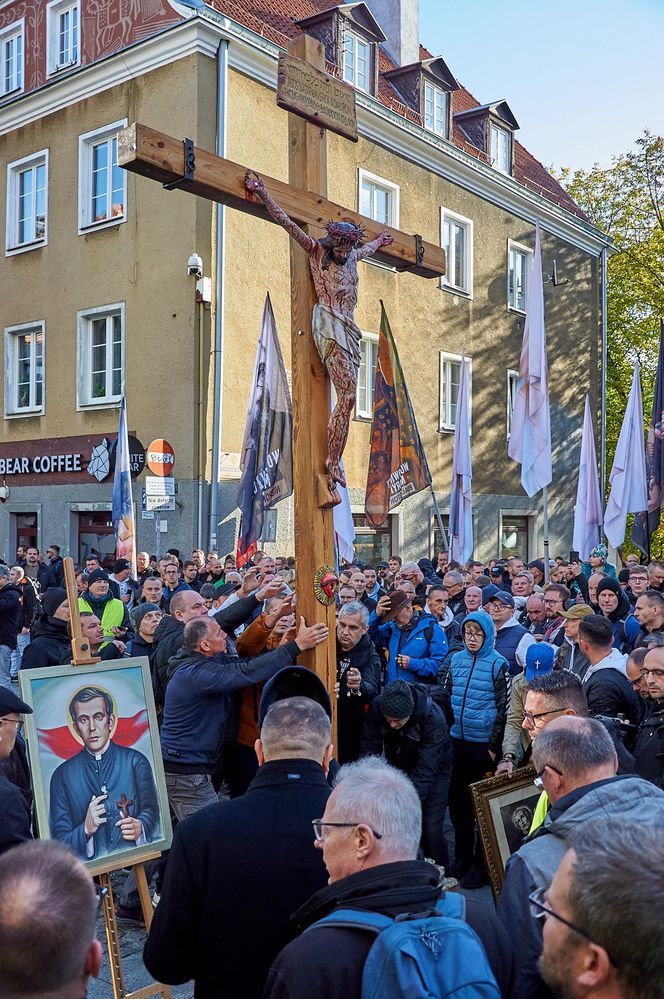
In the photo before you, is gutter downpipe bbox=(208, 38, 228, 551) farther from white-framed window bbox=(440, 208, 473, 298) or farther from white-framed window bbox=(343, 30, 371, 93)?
white-framed window bbox=(440, 208, 473, 298)

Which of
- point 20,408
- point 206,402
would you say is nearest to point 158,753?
point 206,402

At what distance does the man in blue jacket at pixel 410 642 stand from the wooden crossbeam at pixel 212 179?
2699 millimetres

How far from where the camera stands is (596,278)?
89.5ft

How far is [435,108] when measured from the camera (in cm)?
2219

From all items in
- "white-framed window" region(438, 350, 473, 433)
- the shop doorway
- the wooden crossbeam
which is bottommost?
the shop doorway

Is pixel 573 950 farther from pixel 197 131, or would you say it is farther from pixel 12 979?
pixel 197 131

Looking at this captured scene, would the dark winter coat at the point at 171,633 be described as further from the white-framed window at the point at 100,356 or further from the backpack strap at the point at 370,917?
the white-framed window at the point at 100,356

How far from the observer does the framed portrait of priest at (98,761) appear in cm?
401

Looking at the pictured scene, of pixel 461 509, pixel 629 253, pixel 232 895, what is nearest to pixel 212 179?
pixel 232 895

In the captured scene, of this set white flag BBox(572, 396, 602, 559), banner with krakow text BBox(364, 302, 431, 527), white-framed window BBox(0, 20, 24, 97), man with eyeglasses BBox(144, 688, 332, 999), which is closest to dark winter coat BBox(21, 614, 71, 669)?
banner with krakow text BBox(364, 302, 431, 527)

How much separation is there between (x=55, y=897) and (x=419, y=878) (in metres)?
0.82

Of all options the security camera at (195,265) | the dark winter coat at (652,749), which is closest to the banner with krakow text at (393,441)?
the dark winter coat at (652,749)

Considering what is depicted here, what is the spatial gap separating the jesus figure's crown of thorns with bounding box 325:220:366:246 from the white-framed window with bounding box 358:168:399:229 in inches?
553

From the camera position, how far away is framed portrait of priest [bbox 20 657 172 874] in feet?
13.1
